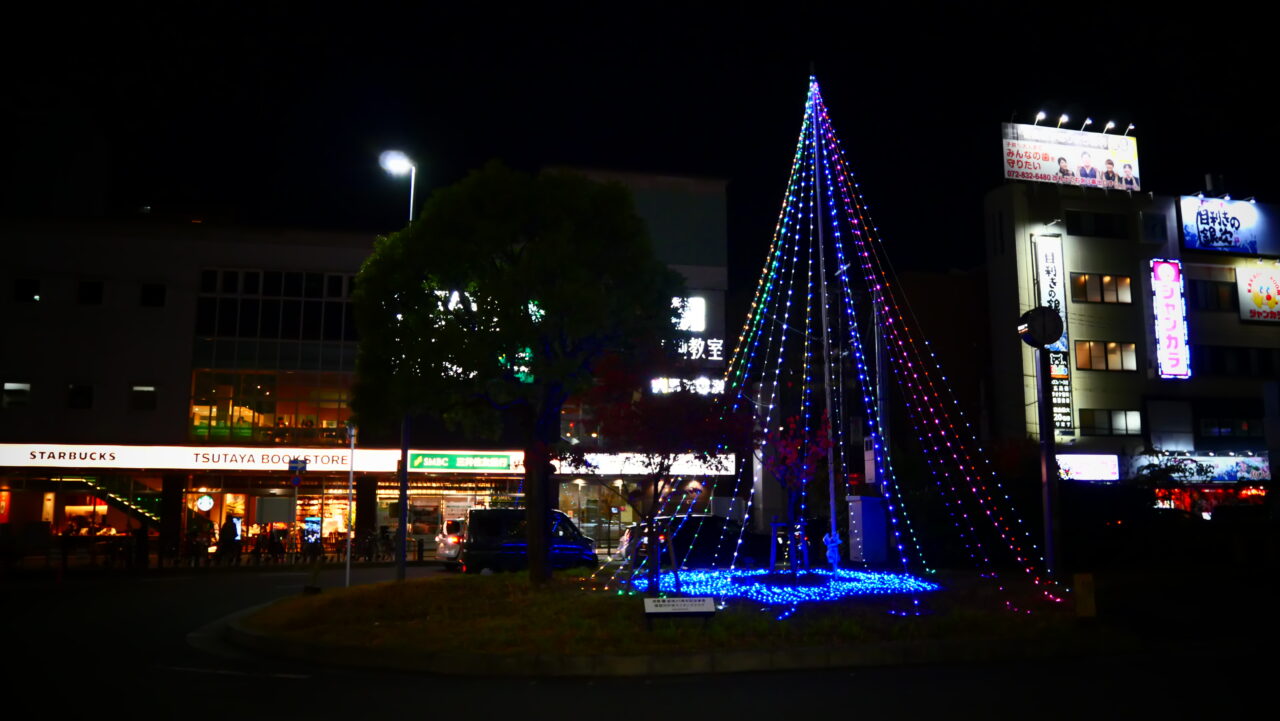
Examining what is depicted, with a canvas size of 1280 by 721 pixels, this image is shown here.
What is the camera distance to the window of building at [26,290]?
1433 inches

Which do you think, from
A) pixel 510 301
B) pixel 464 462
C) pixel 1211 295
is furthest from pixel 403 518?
pixel 1211 295

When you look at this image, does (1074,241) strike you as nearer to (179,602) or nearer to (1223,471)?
(1223,471)

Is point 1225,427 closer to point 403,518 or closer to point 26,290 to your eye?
point 403,518

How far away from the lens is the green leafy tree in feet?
53.1

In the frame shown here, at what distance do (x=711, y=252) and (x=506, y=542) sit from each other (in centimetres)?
2138

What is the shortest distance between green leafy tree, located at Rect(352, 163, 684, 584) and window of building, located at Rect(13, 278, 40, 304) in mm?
25642

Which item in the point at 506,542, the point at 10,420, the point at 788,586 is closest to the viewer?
the point at 788,586

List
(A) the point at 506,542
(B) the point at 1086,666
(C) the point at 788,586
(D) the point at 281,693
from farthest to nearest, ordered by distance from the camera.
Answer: (A) the point at 506,542, (C) the point at 788,586, (B) the point at 1086,666, (D) the point at 281,693

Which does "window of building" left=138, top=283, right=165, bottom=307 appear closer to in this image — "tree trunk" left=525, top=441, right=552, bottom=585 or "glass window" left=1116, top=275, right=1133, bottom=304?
"tree trunk" left=525, top=441, right=552, bottom=585

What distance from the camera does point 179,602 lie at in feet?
64.8

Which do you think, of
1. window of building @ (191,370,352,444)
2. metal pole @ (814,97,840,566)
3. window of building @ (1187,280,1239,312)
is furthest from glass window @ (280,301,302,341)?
window of building @ (1187,280,1239,312)

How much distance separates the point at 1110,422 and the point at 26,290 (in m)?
44.1

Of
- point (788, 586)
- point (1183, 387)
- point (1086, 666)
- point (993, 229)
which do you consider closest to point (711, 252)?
point (993, 229)

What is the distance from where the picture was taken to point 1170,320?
4291 centimetres
